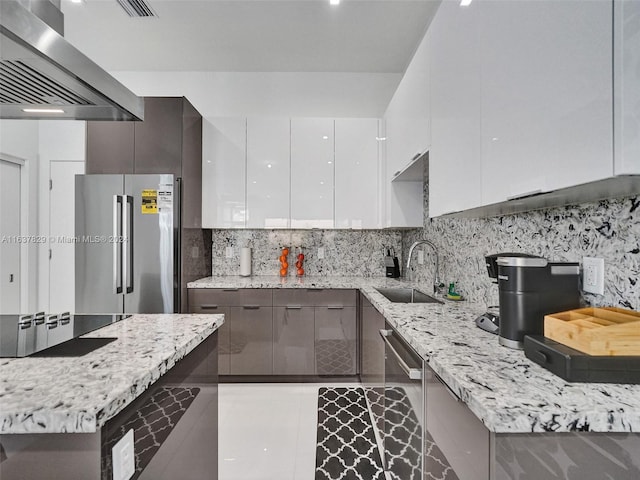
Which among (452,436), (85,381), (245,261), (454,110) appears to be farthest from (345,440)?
(454,110)

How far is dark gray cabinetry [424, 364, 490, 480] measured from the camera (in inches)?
30.6

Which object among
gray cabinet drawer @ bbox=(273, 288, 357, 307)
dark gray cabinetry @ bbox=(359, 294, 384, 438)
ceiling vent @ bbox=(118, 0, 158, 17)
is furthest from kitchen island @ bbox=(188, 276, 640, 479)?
ceiling vent @ bbox=(118, 0, 158, 17)

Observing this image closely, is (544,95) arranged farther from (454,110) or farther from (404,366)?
(404,366)

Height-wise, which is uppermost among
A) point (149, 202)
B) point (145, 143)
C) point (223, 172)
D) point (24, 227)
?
point (145, 143)

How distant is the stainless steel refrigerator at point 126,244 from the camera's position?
2732mm

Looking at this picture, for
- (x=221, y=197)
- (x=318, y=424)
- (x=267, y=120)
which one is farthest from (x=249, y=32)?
(x=318, y=424)

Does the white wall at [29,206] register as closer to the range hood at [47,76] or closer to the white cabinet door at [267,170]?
the white cabinet door at [267,170]

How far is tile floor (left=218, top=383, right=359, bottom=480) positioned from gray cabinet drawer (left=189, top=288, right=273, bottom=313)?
2.27 ft

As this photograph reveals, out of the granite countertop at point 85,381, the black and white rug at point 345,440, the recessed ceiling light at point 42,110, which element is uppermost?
the recessed ceiling light at point 42,110

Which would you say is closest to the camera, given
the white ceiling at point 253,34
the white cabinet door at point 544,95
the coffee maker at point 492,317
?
the white cabinet door at point 544,95

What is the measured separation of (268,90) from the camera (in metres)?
3.52

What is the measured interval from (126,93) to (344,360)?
2.47 m

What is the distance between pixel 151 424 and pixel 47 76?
1.15 metres

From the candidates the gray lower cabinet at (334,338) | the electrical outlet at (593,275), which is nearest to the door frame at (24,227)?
the gray lower cabinet at (334,338)
